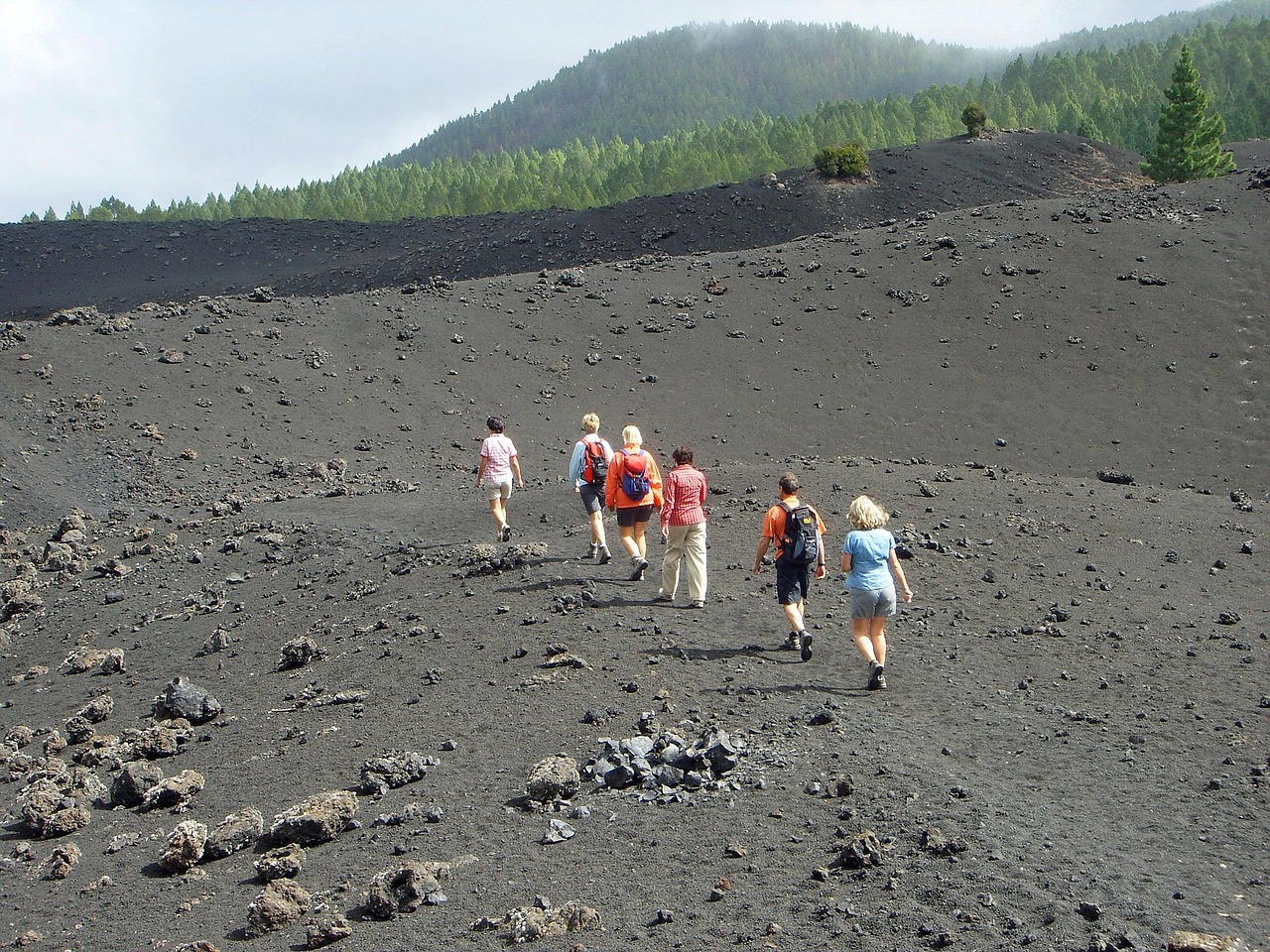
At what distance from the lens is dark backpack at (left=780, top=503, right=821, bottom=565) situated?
9.95 metres

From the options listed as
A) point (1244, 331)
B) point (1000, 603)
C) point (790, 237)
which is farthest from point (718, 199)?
point (1000, 603)

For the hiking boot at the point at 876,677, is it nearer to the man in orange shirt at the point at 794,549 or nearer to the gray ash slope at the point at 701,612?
the gray ash slope at the point at 701,612

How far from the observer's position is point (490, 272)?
43062 mm

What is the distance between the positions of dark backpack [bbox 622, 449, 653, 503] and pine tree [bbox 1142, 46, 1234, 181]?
49147 mm

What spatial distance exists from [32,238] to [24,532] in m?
46.6

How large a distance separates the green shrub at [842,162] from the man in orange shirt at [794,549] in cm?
4170

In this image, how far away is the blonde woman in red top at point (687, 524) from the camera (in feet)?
36.3

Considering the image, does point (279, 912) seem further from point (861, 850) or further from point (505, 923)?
point (861, 850)

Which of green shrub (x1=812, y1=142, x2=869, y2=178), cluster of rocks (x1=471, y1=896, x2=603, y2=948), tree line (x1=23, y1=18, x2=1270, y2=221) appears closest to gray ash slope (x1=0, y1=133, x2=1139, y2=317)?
green shrub (x1=812, y1=142, x2=869, y2=178)

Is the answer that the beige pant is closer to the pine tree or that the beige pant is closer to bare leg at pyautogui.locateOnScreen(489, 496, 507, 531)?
bare leg at pyautogui.locateOnScreen(489, 496, 507, 531)

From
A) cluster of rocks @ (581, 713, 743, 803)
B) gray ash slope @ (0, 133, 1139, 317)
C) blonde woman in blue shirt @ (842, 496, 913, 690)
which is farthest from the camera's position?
gray ash slope @ (0, 133, 1139, 317)

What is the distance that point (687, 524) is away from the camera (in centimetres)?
1101

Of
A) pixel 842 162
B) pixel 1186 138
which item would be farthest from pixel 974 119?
pixel 842 162

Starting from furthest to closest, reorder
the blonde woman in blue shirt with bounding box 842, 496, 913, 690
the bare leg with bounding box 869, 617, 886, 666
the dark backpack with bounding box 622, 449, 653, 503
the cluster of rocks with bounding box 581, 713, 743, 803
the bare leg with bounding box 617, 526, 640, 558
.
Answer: the bare leg with bounding box 617, 526, 640, 558 → the dark backpack with bounding box 622, 449, 653, 503 → the bare leg with bounding box 869, 617, 886, 666 → the blonde woman in blue shirt with bounding box 842, 496, 913, 690 → the cluster of rocks with bounding box 581, 713, 743, 803
